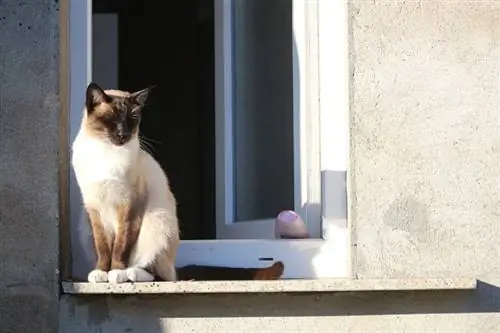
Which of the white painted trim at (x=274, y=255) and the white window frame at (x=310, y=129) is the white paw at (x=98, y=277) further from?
the white painted trim at (x=274, y=255)

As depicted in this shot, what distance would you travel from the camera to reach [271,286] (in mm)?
2854

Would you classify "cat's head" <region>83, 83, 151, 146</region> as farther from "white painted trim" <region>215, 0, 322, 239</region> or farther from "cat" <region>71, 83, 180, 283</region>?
"white painted trim" <region>215, 0, 322, 239</region>

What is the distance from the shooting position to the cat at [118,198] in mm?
2854

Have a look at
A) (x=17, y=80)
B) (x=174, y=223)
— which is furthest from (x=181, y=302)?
(x=17, y=80)

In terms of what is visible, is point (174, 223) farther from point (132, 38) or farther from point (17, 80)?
point (132, 38)

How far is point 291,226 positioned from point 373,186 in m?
0.28

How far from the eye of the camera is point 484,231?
3020mm

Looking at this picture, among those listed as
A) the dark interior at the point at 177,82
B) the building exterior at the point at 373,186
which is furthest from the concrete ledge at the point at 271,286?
the dark interior at the point at 177,82

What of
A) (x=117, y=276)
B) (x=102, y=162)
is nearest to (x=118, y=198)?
(x=102, y=162)

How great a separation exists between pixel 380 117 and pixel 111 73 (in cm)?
330

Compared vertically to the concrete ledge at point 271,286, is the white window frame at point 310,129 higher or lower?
higher

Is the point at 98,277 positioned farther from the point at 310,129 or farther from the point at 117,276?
the point at 310,129

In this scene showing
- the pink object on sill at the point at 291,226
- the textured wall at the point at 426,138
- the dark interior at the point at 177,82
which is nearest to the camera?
the textured wall at the point at 426,138

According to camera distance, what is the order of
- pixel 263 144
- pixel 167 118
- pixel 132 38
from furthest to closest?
pixel 132 38, pixel 167 118, pixel 263 144
